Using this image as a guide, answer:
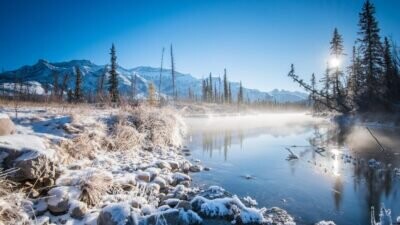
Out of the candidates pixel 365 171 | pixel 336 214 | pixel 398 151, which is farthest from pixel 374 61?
pixel 336 214

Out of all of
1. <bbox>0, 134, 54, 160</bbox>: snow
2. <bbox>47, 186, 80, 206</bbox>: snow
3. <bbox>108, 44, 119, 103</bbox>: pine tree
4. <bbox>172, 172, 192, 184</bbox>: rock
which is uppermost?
<bbox>108, 44, 119, 103</bbox>: pine tree

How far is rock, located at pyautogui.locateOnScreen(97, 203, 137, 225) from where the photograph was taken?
450cm

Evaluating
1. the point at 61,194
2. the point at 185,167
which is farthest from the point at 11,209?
the point at 185,167

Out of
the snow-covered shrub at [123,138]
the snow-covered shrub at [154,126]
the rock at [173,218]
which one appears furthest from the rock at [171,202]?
the snow-covered shrub at [154,126]

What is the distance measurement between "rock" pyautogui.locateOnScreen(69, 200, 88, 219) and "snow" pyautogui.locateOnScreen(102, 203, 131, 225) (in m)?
0.43

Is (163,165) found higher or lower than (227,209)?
higher

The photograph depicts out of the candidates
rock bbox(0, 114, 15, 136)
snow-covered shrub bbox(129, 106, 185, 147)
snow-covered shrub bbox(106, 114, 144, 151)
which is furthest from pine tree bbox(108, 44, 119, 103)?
rock bbox(0, 114, 15, 136)

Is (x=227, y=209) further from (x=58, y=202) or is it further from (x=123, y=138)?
(x=123, y=138)

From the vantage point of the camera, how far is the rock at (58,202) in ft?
15.6

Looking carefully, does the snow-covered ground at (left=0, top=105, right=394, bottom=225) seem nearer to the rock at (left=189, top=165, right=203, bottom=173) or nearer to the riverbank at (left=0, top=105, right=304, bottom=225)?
the riverbank at (left=0, top=105, right=304, bottom=225)

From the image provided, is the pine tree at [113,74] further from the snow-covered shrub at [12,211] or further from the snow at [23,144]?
the snow-covered shrub at [12,211]

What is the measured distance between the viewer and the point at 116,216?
4551 millimetres

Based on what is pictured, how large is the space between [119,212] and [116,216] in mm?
99

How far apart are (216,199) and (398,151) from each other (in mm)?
11237
